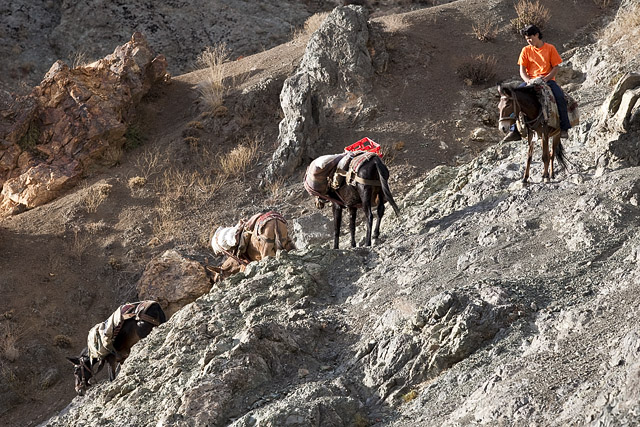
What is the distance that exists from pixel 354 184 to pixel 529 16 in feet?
48.0

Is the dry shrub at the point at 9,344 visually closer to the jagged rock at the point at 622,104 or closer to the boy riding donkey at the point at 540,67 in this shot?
the boy riding donkey at the point at 540,67

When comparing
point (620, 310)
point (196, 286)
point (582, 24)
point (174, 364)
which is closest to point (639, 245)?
point (620, 310)

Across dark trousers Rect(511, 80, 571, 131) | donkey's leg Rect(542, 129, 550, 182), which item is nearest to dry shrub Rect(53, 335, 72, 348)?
dark trousers Rect(511, 80, 571, 131)

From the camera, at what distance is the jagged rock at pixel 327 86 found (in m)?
21.6

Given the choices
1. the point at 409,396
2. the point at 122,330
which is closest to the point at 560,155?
the point at 409,396

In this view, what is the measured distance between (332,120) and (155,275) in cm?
720

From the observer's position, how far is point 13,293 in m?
19.7

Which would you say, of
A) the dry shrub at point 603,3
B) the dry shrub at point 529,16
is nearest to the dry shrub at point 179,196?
the dry shrub at point 529,16

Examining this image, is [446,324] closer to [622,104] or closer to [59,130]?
[622,104]

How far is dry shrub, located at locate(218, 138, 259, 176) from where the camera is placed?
2230cm

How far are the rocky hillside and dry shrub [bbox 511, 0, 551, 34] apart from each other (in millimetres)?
12509

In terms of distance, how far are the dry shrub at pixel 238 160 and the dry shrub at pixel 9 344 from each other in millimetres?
7161

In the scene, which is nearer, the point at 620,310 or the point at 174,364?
the point at 620,310

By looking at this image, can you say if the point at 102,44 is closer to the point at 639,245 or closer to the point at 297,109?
the point at 297,109
